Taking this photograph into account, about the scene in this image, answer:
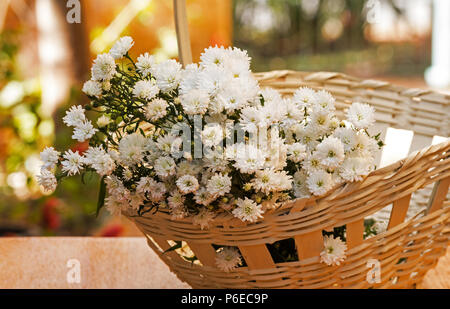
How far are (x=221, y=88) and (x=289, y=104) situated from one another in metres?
0.07

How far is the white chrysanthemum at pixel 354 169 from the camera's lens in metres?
0.46

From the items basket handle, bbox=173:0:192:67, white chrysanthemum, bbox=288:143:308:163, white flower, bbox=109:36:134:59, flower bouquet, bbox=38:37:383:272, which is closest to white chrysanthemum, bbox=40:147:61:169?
flower bouquet, bbox=38:37:383:272

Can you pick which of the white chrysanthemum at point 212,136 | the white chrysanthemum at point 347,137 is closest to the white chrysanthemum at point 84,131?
the white chrysanthemum at point 212,136

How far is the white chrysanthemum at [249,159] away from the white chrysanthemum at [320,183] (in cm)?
6

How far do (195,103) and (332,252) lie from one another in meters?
0.19

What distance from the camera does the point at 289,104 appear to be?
0.48 m

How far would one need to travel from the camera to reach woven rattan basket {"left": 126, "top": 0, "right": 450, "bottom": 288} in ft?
1.57

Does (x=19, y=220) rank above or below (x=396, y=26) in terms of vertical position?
below

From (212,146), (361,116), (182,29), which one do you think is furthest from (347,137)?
(182,29)

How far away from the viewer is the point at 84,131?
467 mm

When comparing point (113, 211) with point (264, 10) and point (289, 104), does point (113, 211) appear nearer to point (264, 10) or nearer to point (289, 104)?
point (289, 104)

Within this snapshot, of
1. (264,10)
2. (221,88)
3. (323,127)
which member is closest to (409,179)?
(323,127)

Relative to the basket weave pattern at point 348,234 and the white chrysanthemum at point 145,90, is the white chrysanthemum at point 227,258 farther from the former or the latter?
the white chrysanthemum at point 145,90

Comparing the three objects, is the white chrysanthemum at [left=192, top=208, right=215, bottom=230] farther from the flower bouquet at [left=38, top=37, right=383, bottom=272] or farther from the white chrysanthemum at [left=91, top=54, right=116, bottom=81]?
the white chrysanthemum at [left=91, top=54, right=116, bottom=81]
